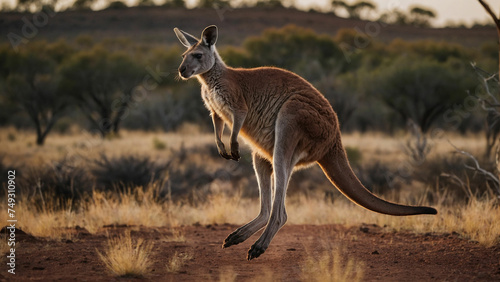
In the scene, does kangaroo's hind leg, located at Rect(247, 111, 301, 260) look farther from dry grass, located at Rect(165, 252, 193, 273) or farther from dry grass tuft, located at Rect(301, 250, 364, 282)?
dry grass, located at Rect(165, 252, 193, 273)

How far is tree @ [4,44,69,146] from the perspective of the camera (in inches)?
1148

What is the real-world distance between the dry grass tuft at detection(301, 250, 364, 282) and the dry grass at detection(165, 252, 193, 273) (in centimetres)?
135

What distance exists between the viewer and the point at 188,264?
6.47m

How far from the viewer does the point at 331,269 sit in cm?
624

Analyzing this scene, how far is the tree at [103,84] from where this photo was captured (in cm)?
3077

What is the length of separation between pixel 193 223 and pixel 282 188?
384 centimetres

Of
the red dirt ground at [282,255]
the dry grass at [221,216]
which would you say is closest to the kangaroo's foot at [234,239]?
the red dirt ground at [282,255]

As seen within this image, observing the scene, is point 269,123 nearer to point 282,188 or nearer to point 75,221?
point 282,188

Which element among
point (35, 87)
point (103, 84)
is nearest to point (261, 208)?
point (35, 87)

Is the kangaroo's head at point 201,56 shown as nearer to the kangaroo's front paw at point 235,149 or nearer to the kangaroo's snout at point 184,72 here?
the kangaroo's snout at point 184,72

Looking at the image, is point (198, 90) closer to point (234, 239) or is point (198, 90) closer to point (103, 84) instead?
point (103, 84)

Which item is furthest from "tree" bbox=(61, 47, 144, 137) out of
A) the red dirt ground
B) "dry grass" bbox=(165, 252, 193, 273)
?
"dry grass" bbox=(165, 252, 193, 273)

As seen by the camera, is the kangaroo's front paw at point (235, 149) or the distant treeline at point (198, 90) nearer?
the kangaroo's front paw at point (235, 149)

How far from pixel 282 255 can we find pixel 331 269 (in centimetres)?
93
